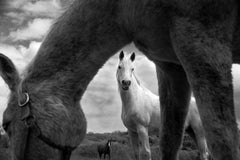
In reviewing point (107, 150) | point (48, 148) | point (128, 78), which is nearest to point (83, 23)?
point (48, 148)

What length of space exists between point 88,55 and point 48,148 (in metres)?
0.81

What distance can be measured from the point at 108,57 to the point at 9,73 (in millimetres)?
838

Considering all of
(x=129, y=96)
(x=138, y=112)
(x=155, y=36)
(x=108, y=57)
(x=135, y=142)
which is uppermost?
Answer: (x=155, y=36)

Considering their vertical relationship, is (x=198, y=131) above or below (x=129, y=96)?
below

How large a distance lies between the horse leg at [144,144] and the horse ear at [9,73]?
4660mm

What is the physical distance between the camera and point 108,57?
8.73 feet

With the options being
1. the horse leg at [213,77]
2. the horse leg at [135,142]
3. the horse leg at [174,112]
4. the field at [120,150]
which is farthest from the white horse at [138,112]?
the horse leg at [213,77]

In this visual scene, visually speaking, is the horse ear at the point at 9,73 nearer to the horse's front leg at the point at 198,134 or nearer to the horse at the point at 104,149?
the horse's front leg at the point at 198,134

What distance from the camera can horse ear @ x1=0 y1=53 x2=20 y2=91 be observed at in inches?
100

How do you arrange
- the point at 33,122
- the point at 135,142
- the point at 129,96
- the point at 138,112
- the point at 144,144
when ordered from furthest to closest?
the point at 129,96 → the point at 138,112 → the point at 135,142 → the point at 144,144 → the point at 33,122

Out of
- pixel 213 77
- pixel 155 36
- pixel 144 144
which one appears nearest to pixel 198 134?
pixel 144 144

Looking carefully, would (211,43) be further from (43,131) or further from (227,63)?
(43,131)

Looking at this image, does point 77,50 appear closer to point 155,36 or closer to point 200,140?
point 155,36

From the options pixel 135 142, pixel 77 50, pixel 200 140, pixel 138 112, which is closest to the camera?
pixel 77 50
